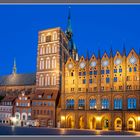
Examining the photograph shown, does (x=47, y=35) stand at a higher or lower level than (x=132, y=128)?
higher

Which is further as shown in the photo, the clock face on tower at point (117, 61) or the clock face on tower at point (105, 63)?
the clock face on tower at point (105, 63)

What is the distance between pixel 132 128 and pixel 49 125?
17693mm

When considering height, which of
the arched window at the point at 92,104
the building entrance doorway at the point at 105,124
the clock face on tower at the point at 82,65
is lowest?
the building entrance doorway at the point at 105,124

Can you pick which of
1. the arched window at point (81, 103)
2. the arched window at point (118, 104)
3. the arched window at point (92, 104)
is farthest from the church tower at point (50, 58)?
the arched window at point (118, 104)

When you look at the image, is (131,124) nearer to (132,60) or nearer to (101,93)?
(101,93)

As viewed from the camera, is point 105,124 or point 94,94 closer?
point 105,124

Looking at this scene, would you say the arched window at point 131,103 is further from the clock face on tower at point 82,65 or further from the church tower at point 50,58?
the church tower at point 50,58

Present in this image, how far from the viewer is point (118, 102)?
4991cm

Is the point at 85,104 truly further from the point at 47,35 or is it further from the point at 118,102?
the point at 47,35

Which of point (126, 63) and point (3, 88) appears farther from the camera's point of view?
point (3, 88)

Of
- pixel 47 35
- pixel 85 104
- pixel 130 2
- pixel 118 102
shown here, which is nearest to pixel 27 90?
pixel 47 35

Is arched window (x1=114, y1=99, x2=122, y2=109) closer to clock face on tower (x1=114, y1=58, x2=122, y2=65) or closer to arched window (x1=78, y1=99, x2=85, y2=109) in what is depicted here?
arched window (x1=78, y1=99, x2=85, y2=109)

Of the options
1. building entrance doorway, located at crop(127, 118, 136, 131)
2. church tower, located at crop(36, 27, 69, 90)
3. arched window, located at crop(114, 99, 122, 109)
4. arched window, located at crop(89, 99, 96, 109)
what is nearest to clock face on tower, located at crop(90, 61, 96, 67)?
arched window, located at crop(89, 99, 96, 109)

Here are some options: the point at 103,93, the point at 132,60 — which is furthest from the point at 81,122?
the point at 132,60
